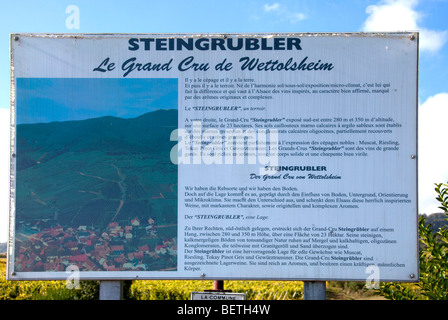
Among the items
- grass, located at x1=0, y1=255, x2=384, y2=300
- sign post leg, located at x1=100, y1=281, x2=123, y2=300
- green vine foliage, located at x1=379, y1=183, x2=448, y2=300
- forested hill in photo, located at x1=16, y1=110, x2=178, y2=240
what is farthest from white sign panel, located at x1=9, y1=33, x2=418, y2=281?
grass, located at x1=0, y1=255, x2=384, y2=300

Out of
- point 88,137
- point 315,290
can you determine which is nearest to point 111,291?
point 88,137

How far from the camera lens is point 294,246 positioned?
12.9ft

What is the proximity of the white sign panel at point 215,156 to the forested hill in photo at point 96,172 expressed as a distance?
0.05 ft

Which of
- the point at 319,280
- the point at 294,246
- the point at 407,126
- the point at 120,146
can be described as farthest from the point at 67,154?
the point at 407,126

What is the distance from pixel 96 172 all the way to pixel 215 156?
4.25 ft

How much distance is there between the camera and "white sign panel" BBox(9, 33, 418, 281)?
13.0 ft

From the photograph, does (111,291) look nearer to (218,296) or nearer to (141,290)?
(218,296)

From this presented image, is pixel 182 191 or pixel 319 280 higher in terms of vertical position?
pixel 182 191

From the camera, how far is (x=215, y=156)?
4.00 meters

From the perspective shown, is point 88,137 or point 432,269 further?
point 432,269

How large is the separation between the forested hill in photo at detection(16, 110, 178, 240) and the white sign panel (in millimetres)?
15

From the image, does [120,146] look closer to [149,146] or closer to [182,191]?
[149,146]

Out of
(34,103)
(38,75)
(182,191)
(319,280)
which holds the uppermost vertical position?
(38,75)

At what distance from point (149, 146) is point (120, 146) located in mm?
323
